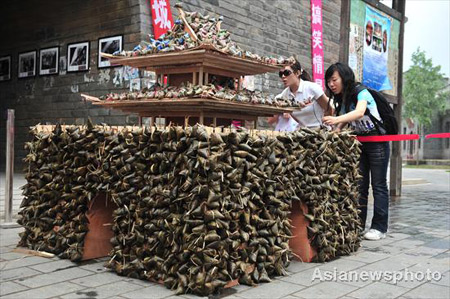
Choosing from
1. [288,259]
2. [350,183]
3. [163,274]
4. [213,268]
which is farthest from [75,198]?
[350,183]

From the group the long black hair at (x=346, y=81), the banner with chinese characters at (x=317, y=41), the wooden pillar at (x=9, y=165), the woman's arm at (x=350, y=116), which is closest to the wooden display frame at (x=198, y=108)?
the woman's arm at (x=350, y=116)

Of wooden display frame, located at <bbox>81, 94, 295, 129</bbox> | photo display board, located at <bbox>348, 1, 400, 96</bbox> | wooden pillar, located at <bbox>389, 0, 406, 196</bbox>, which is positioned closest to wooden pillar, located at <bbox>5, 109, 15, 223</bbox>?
wooden display frame, located at <bbox>81, 94, 295, 129</bbox>

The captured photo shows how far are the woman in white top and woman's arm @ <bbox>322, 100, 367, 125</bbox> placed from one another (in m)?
0.36

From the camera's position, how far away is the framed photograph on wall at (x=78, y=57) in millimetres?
10016

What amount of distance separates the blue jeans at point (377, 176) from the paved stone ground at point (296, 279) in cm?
31

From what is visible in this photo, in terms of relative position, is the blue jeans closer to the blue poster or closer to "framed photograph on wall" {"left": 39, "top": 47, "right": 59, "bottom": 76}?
the blue poster

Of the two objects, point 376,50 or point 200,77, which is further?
point 376,50

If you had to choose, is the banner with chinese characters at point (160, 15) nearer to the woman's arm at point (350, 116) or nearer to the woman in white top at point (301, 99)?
the woman in white top at point (301, 99)

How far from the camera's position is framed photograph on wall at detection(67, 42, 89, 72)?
10.0 metres

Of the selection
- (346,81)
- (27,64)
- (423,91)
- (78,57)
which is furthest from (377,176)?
(423,91)

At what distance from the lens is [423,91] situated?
47.8 metres

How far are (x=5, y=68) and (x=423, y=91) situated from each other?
4367 centimetres

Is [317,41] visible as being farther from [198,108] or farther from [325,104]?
[198,108]

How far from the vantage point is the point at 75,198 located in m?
4.33
